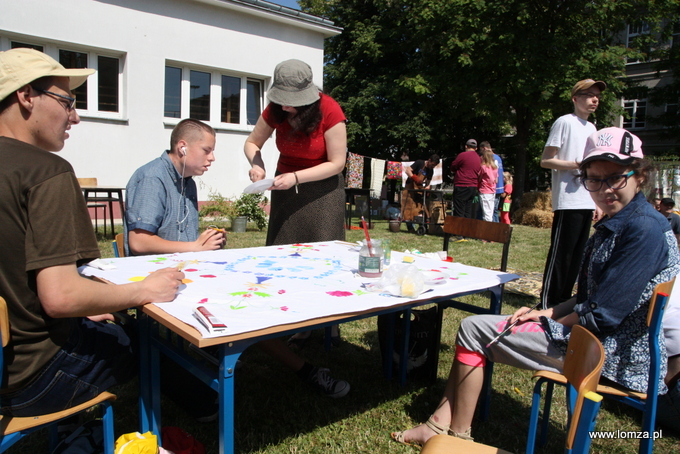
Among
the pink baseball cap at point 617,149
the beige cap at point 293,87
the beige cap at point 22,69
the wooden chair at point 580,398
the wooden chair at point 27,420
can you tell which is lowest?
the wooden chair at point 27,420

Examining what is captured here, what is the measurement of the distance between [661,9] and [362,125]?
10956 millimetres

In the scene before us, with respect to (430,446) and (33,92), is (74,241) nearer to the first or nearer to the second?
(33,92)

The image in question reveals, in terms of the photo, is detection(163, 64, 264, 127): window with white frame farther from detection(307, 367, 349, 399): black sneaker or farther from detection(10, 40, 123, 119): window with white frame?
detection(307, 367, 349, 399): black sneaker

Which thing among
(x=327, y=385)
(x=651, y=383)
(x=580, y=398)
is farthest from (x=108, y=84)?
(x=580, y=398)

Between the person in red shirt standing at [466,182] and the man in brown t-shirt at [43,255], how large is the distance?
818cm

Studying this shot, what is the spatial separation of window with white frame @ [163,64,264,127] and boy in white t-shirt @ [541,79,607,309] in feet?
27.0

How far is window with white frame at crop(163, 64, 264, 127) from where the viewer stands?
10234 millimetres

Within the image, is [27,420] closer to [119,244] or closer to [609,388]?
[119,244]

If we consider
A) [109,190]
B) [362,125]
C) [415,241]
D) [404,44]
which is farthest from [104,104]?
[404,44]

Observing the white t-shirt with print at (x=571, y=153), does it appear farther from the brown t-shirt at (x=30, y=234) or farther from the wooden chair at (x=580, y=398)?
the brown t-shirt at (x=30, y=234)

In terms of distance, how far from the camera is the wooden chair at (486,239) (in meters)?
2.52

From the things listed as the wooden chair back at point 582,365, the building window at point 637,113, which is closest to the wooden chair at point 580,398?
the wooden chair back at point 582,365

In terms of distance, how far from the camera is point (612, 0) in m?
14.4


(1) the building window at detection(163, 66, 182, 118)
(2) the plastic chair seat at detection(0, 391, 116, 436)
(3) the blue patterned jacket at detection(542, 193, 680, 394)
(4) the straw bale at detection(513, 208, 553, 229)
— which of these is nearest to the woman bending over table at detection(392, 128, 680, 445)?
(3) the blue patterned jacket at detection(542, 193, 680, 394)
